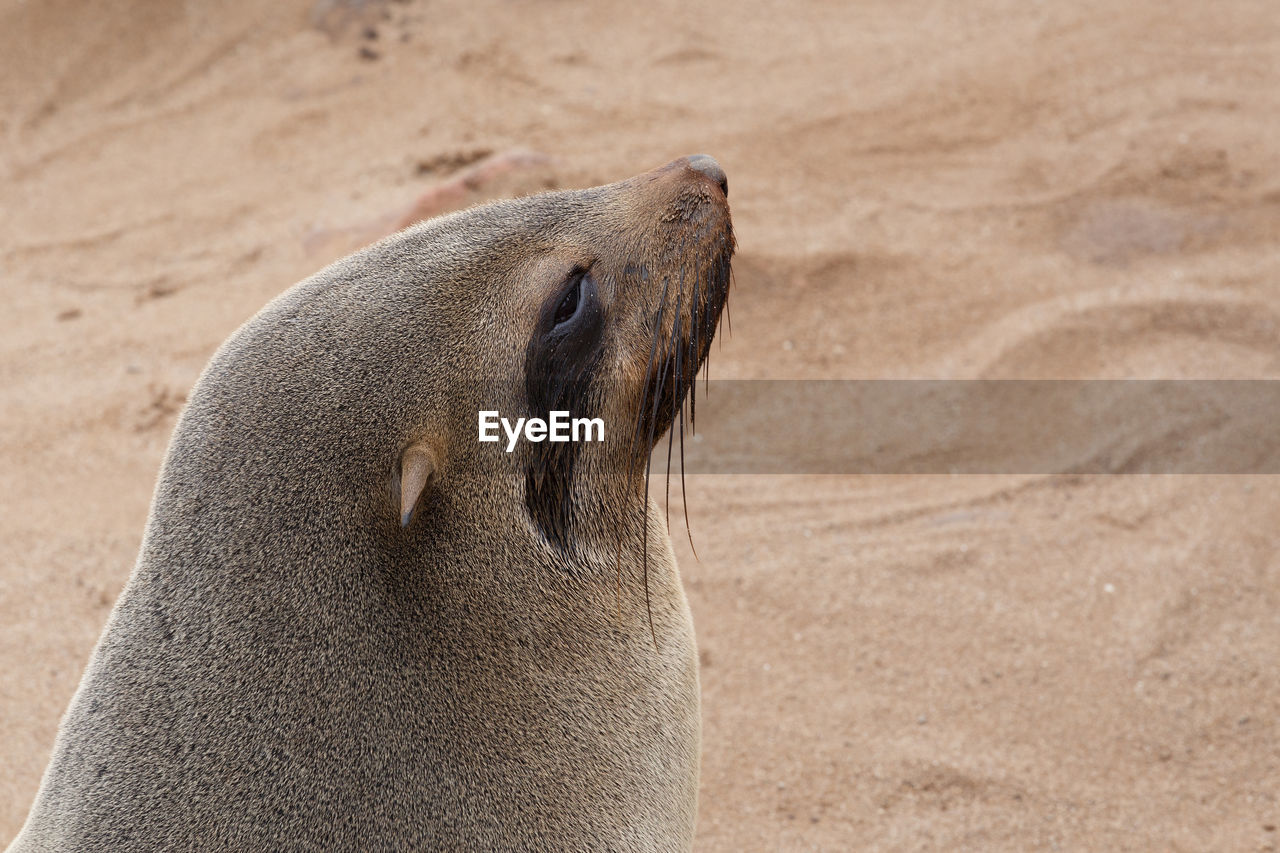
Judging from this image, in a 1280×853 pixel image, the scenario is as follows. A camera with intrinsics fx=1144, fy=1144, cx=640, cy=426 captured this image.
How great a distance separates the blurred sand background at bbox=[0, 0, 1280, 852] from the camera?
3268 millimetres

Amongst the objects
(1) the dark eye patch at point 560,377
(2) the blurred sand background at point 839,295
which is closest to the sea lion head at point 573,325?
(1) the dark eye patch at point 560,377

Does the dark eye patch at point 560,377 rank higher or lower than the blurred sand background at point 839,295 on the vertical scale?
higher

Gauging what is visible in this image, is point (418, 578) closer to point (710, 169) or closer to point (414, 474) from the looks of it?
point (414, 474)

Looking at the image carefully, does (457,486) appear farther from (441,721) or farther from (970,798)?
(970,798)

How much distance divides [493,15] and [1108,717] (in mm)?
5692

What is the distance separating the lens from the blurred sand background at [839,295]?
3.27m

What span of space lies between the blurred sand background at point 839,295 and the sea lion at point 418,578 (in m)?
1.25

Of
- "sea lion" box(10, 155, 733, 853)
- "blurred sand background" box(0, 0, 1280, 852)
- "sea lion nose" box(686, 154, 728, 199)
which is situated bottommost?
"blurred sand background" box(0, 0, 1280, 852)

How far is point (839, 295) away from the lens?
4961mm

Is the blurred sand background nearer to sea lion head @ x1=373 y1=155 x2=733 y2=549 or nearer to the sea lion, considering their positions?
the sea lion

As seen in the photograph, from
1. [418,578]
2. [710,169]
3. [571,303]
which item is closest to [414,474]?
[418,578]

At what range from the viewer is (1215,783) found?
10.2 feet

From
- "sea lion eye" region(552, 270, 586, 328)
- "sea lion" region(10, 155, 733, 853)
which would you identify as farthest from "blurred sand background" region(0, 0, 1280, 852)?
"sea lion eye" region(552, 270, 586, 328)

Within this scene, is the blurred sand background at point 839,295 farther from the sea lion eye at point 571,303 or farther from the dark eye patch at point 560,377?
the sea lion eye at point 571,303
